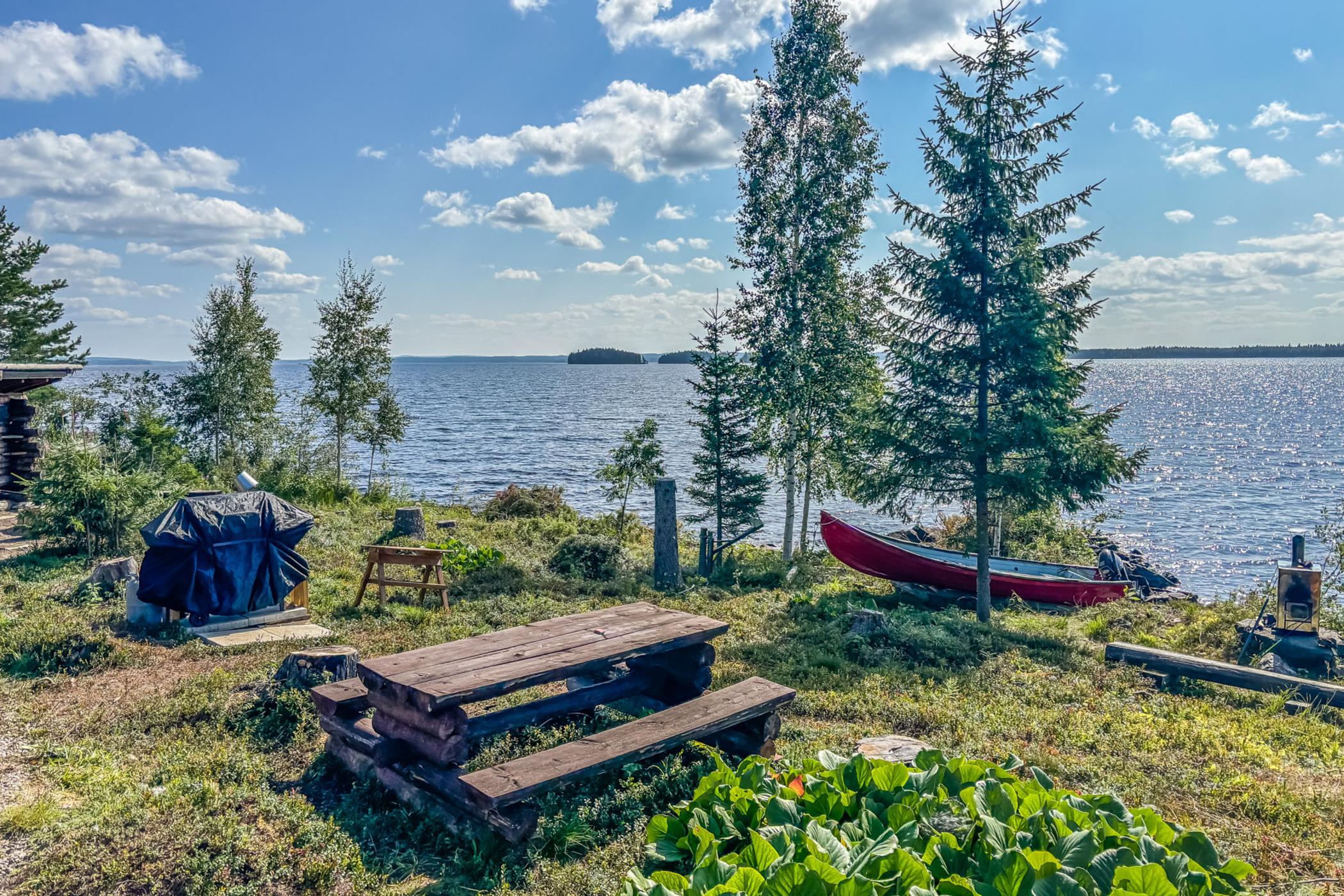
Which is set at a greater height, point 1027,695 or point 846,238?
point 846,238

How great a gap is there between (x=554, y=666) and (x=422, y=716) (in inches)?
35.3

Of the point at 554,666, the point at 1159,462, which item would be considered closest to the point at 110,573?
the point at 554,666

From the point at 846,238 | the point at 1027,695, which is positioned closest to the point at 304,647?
the point at 1027,695

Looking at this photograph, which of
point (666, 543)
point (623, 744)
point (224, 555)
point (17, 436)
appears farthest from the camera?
point (17, 436)

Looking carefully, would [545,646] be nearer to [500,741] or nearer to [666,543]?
[500,741]

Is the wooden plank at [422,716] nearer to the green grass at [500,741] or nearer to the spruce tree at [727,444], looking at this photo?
the green grass at [500,741]

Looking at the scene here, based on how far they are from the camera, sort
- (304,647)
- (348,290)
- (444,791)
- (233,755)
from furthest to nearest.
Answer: (348,290) → (304,647) → (233,755) → (444,791)

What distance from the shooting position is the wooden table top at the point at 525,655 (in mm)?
4594

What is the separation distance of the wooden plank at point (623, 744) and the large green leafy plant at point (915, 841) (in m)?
1.55

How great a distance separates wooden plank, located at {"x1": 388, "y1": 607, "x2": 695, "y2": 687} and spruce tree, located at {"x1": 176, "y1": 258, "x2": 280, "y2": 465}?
64.5ft

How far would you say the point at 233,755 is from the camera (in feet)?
18.0

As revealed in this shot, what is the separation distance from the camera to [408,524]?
16.3 metres

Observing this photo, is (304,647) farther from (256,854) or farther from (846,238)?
(846,238)

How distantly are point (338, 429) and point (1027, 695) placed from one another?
1892cm
